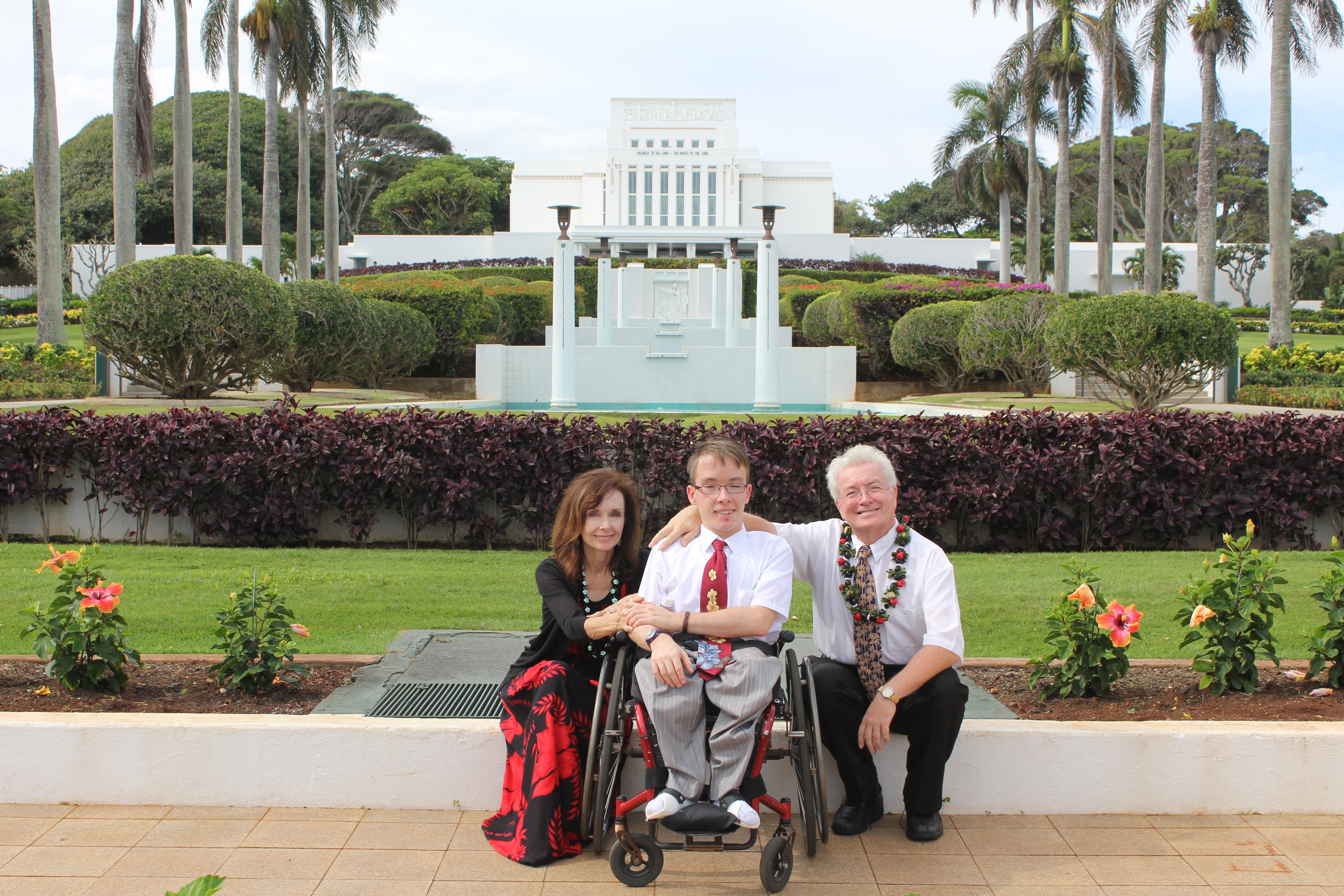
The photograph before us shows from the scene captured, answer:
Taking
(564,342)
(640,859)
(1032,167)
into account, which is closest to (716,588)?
(640,859)

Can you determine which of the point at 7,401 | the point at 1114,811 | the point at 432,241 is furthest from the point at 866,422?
the point at 432,241

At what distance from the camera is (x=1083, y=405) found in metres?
15.7

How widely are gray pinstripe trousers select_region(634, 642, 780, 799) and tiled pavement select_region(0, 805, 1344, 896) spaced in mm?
293

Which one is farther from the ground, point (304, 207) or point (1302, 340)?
point (304, 207)

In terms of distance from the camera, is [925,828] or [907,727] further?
[907,727]

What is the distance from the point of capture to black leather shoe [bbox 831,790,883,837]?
10.3 ft

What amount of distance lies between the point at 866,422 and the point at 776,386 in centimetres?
975

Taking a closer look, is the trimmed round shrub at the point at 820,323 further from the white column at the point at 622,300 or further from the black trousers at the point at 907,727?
the black trousers at the point at 907,727

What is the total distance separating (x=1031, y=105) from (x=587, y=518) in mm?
27903

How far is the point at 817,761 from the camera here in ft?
9.32

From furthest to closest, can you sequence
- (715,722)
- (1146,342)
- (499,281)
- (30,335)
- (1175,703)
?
1. (30,335)
2. (499,281)
3. (1146,342)
4. (1175,703)
5. (715,722)

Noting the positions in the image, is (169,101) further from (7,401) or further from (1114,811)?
(1114,811)

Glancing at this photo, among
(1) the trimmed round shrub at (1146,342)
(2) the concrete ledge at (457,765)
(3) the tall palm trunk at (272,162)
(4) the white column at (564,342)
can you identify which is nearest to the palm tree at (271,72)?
(3) the tall palm trunk at (272,162)

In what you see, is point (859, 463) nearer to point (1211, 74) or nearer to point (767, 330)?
point (767, 330)
